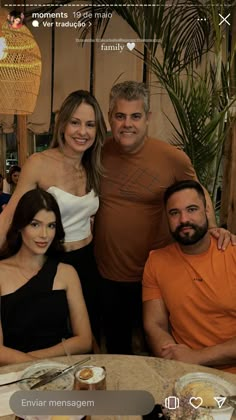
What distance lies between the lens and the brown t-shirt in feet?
5.36

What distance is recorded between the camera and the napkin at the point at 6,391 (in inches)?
36.3

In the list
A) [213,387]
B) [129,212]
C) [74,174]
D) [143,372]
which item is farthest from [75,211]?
[213,387]

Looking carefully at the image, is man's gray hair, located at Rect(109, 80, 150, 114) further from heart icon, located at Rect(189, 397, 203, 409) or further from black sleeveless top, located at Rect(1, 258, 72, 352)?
heart icon, located at Rect(189, 397, 203, 409)

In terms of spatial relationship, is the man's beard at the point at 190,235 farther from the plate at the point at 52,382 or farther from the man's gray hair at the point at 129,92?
the plate at the point at 52,382

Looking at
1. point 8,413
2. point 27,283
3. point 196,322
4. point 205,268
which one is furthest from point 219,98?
point 8,413

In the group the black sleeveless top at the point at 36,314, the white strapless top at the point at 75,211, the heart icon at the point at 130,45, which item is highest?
the heart icon at the point at 130,45

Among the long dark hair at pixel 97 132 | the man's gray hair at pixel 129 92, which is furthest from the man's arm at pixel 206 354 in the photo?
the man's gray hair at pixel 129 92

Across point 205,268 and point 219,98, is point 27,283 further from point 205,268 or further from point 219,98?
point 219,98

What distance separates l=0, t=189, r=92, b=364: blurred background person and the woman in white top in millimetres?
59

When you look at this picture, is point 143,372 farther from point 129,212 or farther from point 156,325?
point 129,212

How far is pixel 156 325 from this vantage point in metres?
1.55

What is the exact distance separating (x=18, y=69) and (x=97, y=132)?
356mm

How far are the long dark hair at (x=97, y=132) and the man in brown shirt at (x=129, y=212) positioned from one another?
0.06m

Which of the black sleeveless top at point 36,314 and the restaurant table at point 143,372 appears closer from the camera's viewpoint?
the restaurant table at point 143,372
